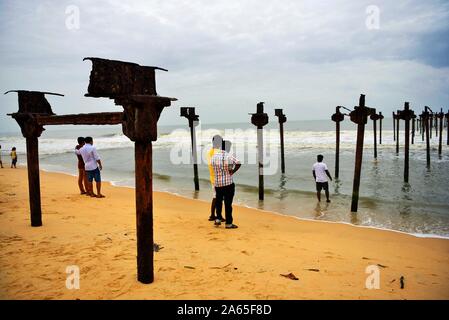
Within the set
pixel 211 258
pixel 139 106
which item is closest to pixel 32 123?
pixel 139 106

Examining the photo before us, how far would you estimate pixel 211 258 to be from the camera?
15.8 feet

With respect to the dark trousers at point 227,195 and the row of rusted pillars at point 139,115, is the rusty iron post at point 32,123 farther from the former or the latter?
the dark trousers at point 227,195

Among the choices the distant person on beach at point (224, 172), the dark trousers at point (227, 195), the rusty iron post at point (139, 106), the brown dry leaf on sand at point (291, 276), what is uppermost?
the rusty iron post at point (139, 106)

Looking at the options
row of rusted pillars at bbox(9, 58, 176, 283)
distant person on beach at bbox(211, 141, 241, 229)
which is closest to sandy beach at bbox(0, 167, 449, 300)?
row of rusted pillars at bbox(9, 58, 176, 283)

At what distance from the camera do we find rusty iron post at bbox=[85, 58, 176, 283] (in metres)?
3.31

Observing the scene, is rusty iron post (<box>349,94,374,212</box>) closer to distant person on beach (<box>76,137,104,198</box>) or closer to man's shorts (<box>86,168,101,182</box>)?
distant person on beach (<box>76,137,104,198</box>)

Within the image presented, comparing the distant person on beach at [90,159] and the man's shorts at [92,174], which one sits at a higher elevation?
the distant person on beach at [90,159]

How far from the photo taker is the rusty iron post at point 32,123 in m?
5.73

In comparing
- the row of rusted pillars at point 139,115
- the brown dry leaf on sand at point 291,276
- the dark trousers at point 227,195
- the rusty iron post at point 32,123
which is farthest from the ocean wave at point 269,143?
the rusty iron post at point 32,123

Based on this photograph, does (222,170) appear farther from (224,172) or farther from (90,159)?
(90,159)

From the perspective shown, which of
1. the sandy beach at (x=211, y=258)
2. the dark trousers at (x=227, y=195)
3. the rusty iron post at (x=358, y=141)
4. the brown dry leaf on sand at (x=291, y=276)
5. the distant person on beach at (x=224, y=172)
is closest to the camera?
the sandy beach at (x=211, y=258)

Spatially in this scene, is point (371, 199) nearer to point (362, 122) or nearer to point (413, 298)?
point (362, 122)

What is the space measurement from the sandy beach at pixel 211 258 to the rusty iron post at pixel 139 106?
2.54 ft

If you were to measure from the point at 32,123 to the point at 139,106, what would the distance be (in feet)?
11.3
